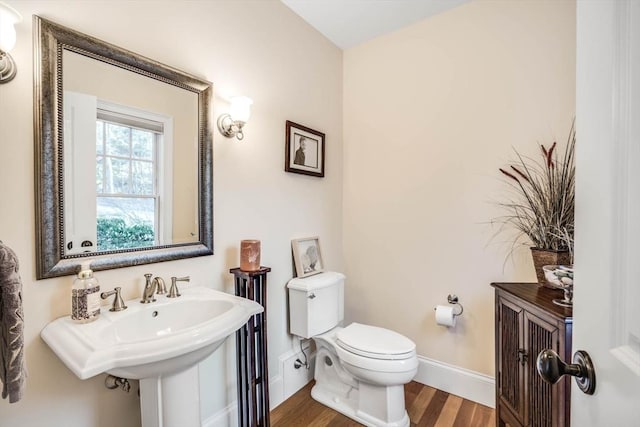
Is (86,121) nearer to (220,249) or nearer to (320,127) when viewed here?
(220,249)

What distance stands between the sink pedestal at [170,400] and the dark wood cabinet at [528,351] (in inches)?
52.9

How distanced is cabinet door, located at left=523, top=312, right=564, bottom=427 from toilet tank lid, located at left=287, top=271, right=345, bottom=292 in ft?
3.60

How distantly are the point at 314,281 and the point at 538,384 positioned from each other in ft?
4.00

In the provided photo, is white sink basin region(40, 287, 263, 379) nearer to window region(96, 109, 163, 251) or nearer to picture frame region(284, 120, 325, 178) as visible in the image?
window region(96, 109, 163, 251)

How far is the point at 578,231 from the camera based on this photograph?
0.58 meters

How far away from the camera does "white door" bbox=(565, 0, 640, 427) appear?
434 millimetres

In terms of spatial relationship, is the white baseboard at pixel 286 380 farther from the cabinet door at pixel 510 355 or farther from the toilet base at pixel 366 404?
the cabinet door at pixel 510 355

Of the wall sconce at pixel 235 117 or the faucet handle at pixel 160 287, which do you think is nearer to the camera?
the faucet handle at pixel 160 287

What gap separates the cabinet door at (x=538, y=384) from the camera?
1134mm

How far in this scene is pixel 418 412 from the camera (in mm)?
1845

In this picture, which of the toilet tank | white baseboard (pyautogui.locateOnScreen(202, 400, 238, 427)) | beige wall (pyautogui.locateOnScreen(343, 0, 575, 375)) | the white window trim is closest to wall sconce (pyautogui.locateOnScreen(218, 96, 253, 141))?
the white window trim

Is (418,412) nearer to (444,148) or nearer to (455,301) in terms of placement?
(455,301)

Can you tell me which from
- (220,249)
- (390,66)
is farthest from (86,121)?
(390,66)

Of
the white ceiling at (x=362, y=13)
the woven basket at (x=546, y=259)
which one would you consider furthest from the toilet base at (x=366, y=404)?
the white ceiling at (x=362, y=13)
